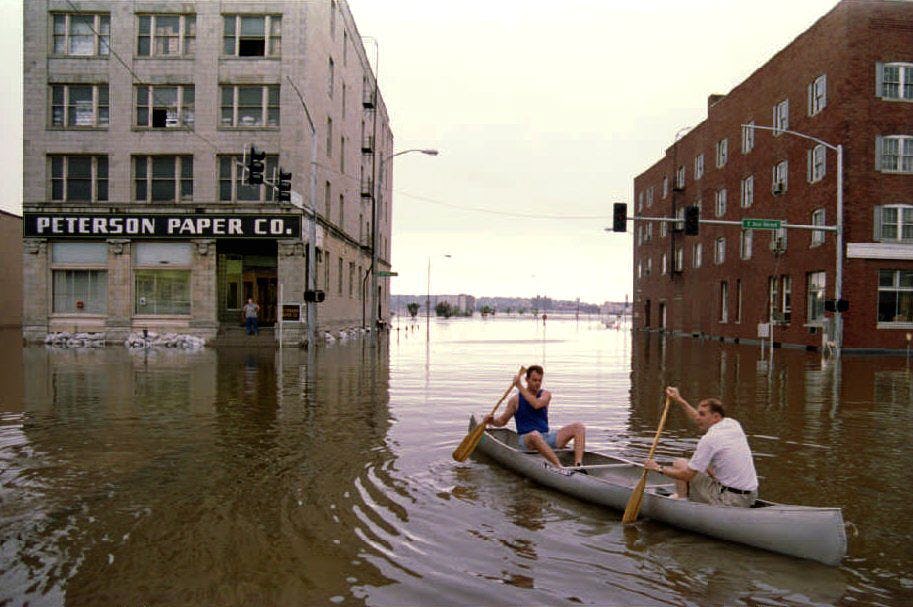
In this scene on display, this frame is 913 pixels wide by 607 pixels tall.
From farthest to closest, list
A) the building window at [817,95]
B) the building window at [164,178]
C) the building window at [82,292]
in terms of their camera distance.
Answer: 1. the building window at [817,95]
2. the building window at [82,292]
3. the building window at [164,178]

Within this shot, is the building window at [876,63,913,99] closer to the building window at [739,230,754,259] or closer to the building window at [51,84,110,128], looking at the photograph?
the building window at [739,230,754,259]

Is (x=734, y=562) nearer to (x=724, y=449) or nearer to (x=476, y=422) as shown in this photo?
(x=724, y=449)

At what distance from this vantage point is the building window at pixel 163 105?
34781 millimetres

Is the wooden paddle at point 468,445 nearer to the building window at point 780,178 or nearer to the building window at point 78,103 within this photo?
the building window at point 78,103

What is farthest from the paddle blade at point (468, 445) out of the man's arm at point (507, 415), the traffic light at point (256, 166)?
the traffic light at point (256, 166)

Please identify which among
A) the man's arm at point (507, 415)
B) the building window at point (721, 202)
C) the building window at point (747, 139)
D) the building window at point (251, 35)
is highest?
the building window at point (251, 35)

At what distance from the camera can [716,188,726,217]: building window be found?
167 feet

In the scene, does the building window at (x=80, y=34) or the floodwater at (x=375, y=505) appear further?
the building window at (x=80, y=34)

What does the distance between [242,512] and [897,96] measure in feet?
123

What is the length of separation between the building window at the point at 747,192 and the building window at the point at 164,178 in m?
33.1

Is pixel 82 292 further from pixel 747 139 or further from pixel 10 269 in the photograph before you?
pixel 747 139

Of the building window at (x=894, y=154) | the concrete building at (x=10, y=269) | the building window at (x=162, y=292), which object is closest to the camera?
the building window at (x=894, y=154)

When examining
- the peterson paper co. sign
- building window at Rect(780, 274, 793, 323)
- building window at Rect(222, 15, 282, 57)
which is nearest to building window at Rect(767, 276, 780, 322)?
building window at Rect(780, 274, 793, 323)

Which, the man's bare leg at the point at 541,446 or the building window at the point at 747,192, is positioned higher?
the building window at the point at 747,192
